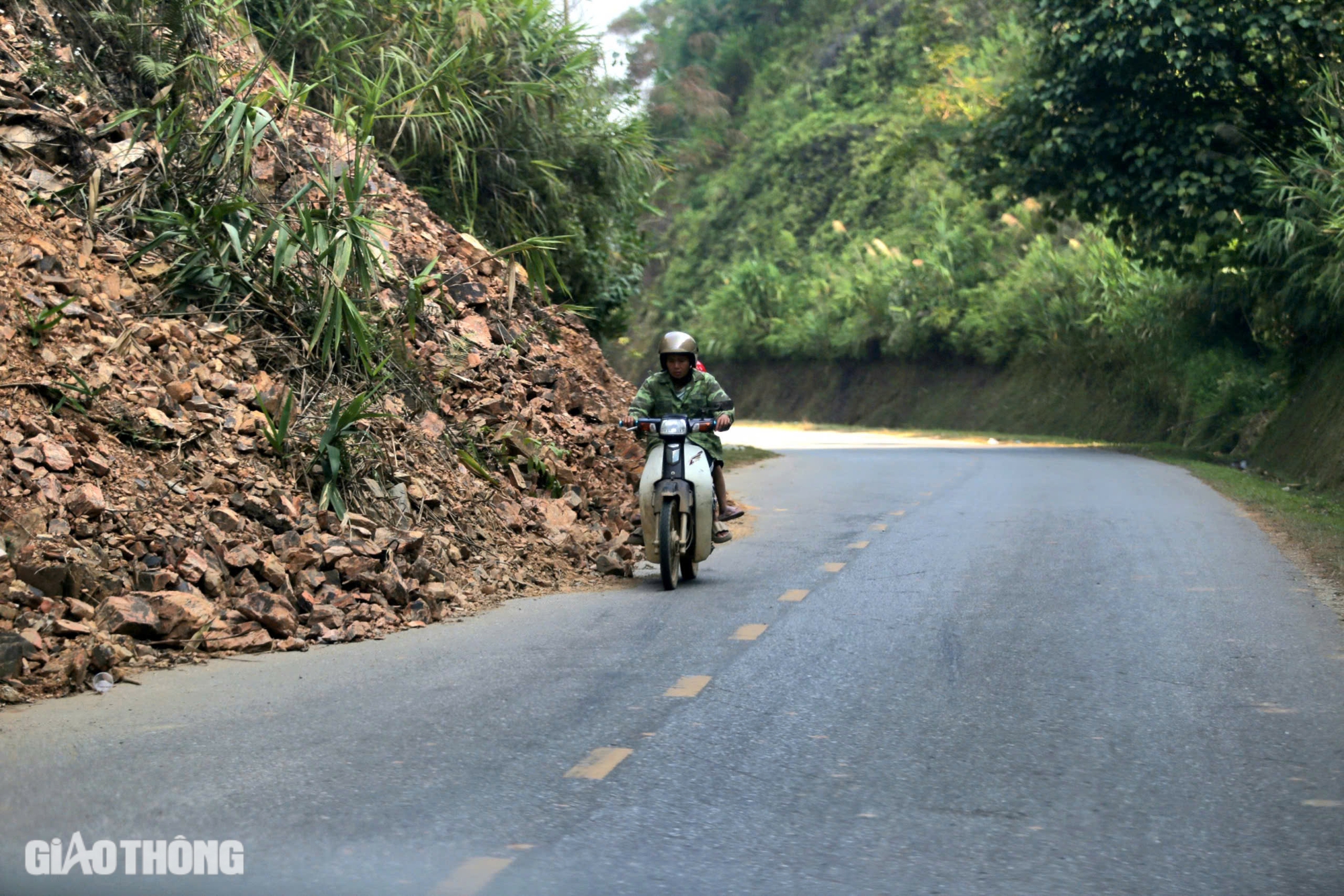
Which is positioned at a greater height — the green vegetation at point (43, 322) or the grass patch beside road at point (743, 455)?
the green vegetation at point (43, 322)

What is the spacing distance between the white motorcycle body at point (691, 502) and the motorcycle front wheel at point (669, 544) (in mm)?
66

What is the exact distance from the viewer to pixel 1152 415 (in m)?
34.8

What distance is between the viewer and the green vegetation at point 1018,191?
24.0 metres

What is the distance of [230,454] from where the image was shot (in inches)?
398

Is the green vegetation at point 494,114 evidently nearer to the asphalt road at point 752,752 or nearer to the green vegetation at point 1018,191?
the green vegetation at point 1018,191

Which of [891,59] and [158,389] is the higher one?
[891,59]

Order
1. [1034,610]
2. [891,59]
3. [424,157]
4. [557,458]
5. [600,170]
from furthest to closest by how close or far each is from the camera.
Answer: [891,59] → [600,170] → [424,157] → [557,458] → [1034,610]

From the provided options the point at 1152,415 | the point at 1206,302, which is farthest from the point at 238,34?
the point at 1152,415

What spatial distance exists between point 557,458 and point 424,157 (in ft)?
19.8

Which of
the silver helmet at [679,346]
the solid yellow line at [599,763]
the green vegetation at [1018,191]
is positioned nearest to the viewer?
the solid yellow line at [599,763]

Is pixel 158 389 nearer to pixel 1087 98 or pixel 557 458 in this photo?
pixel 557 458

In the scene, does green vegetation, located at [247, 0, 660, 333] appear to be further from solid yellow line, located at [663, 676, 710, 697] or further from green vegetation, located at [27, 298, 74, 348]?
solid yellow line, located at [663, 676, 710, 697]

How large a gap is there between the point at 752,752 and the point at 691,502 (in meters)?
4.81

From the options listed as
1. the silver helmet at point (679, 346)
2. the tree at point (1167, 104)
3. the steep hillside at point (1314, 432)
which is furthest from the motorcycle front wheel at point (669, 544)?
the tree at point (1167, 104)
